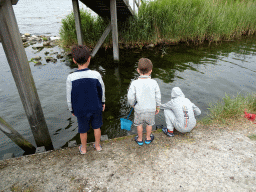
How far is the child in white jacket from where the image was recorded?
2836 millimetres

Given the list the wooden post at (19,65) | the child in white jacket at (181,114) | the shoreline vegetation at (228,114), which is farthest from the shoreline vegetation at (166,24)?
the wooden post at (19,65)

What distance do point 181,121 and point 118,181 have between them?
141cm

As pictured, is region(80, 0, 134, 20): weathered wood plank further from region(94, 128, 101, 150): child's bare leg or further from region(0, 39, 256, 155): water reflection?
region(94, 128, 101, 150): child's bare leg

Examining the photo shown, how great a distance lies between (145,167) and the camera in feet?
7.87

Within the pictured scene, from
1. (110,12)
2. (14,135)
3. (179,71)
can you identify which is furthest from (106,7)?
(14,135)

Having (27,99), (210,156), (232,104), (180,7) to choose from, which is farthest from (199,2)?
(27,99)

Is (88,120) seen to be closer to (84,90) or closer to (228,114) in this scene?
(84,90)

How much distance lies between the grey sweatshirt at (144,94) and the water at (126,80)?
153cm

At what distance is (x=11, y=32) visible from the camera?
7.31 ft

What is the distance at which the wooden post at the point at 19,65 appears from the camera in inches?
85.8

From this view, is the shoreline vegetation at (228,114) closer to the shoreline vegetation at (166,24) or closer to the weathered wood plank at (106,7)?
the weathered wood plank at (106,7)

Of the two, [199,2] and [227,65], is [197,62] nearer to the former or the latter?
[227,65]

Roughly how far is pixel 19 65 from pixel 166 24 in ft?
28.4

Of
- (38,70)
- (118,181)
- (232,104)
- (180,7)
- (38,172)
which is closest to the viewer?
(118,181)
